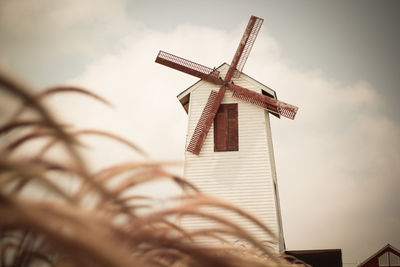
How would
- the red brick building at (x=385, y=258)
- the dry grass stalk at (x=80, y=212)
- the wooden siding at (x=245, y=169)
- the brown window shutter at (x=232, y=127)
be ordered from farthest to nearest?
the red brick building at (x=385, y=258) < the brown window shutter at (x=232, y=127) < the wooden siding at (x=245, y=169) < the dry grass stalk at (x=80, y=212)

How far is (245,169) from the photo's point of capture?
1119cm

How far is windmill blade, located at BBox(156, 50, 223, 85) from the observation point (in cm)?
1284

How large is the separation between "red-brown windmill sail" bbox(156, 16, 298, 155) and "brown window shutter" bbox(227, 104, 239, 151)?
563 millimetres

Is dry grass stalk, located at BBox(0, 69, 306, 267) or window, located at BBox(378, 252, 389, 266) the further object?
window, located at BBox(378, 252, 389, 266)

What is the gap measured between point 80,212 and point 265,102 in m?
12.0

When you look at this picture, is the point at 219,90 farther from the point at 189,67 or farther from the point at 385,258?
the point at 385,258

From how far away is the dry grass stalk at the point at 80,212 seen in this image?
A: 52 centimetres

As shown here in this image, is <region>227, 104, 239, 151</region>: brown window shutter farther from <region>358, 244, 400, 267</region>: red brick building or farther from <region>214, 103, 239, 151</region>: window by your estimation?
<region>358, 244, 400, 267</region>: red brick building

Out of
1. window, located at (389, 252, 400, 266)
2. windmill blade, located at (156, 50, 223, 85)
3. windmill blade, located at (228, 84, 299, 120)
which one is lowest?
window, located at (389, 252, 400, 266)

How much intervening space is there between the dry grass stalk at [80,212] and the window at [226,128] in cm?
1059

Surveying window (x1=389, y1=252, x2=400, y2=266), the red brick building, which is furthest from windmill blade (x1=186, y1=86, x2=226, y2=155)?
window (x1=389, y1=252, x2=400, y2=266)

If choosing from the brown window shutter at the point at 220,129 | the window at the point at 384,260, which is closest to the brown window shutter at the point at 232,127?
the brown window shutter at the point at 220,129

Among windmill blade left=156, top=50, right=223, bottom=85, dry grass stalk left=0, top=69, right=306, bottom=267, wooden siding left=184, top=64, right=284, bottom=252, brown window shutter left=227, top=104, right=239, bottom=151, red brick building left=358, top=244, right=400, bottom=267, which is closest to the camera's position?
dry grass stalk left=0, top=69, right=306, bottom=267

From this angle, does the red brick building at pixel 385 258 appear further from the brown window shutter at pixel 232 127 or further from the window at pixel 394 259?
the brown window shutter at pixel 232 127
